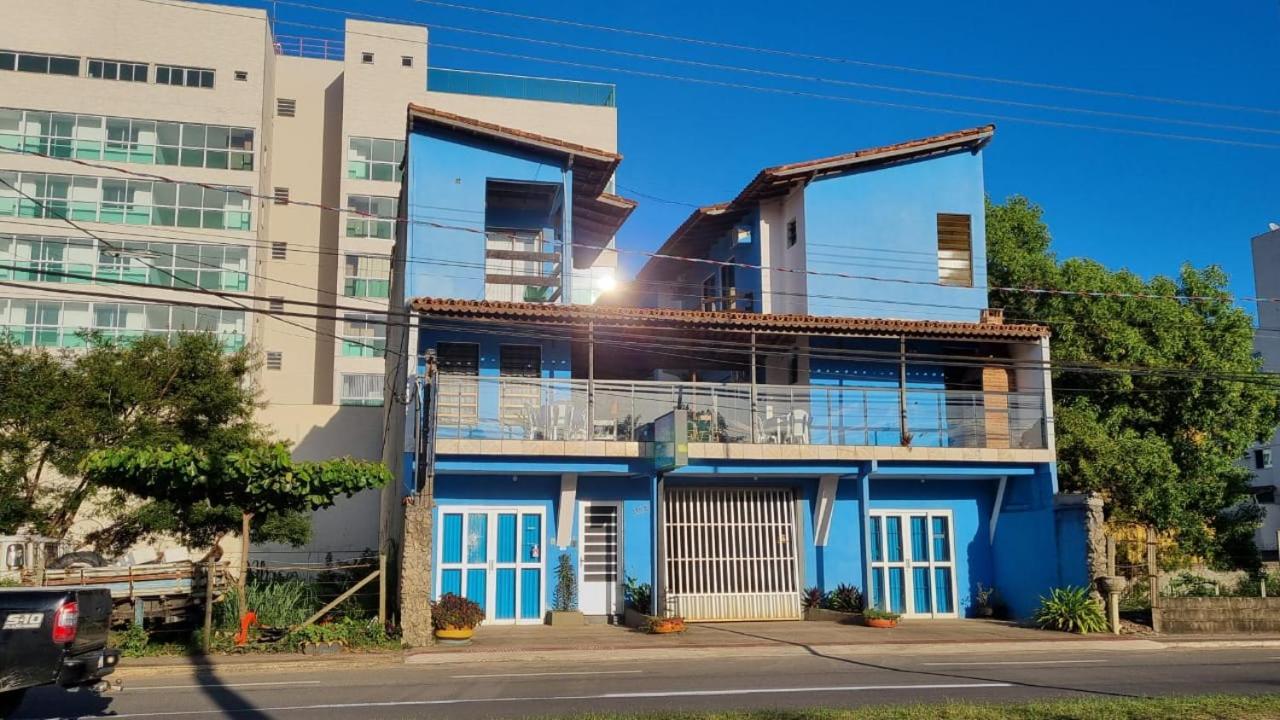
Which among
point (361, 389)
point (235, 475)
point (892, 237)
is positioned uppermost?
point (892, 237)

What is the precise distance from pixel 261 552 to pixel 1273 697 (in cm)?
2407

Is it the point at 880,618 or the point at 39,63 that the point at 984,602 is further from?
the point at 39,63

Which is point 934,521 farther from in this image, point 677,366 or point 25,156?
point 25,156

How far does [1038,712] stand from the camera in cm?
1020

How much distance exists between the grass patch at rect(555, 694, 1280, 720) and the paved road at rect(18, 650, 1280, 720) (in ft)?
2.77

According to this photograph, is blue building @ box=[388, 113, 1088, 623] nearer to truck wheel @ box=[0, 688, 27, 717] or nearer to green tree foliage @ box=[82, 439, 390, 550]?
green tree foliage @ box=[82, 439, 390, 550]

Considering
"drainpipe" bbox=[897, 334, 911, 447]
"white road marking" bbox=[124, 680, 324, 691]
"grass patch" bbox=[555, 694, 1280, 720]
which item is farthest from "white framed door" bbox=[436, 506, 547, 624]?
"grass patch" bbox=[555, 694, 1280, 720]

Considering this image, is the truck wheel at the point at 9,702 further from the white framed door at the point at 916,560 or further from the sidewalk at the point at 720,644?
the white framed door at the point at 916,560

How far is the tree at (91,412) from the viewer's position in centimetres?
2358

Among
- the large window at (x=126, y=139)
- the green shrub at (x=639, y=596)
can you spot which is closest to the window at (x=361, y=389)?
the large window at (x=126, y=139)

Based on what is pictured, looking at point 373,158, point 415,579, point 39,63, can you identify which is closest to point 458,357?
point 415,579

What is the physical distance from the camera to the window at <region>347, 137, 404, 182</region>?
165 ft

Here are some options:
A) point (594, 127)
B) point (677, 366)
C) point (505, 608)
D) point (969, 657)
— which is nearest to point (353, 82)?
point (594, 127)

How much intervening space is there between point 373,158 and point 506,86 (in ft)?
25.6
